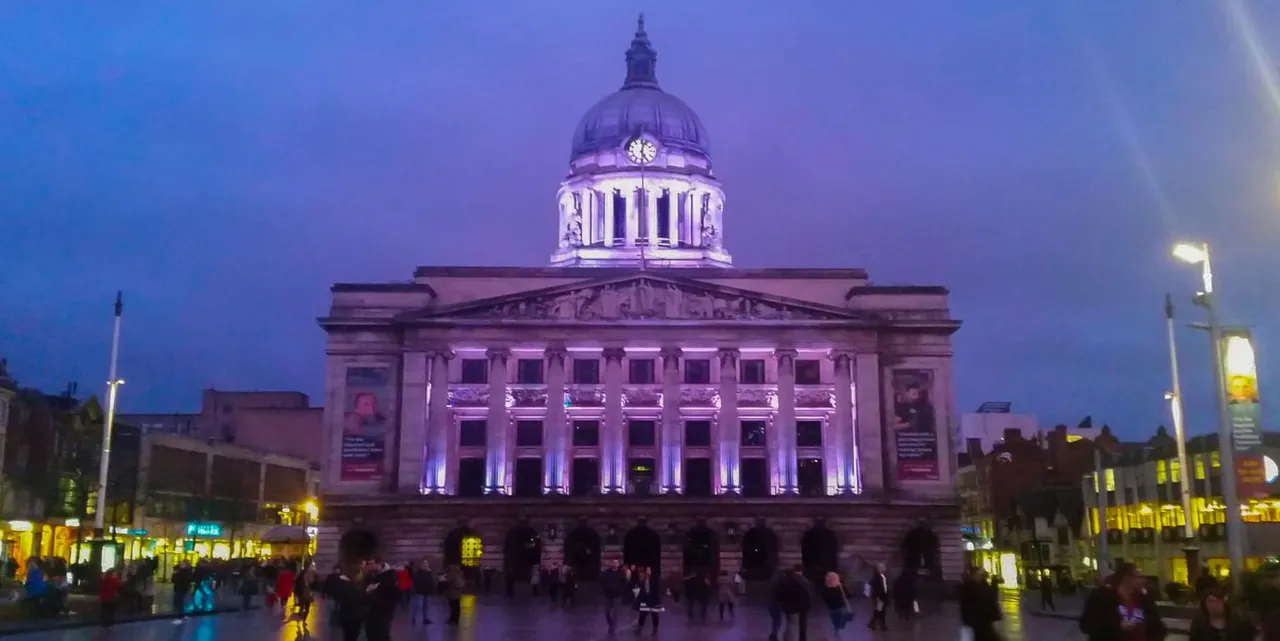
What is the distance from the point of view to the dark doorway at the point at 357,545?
243ft

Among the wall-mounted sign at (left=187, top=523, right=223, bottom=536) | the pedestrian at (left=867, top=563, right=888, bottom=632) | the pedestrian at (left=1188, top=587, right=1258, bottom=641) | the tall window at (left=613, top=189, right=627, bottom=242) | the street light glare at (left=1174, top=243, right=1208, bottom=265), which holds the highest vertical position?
the tall window at (left=613, top=189, right=627, bottom=242)

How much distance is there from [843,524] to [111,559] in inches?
1653

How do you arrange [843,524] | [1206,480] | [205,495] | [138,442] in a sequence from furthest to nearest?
[205,495] → [138,442] → [843,524] → [1206,480]

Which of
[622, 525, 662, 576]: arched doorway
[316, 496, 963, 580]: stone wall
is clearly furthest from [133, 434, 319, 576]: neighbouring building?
[622, 525, 662, 576]: arched doorway

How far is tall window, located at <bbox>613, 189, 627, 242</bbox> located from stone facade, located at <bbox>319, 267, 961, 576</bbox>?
20.9 meters

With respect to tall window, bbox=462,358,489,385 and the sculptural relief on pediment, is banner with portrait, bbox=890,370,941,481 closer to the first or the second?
the sculptural relief on pediment

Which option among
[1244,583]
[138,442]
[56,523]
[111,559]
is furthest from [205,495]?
[1244,583]

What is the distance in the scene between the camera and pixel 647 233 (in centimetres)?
9962

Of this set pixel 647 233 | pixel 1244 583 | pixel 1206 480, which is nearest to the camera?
pixel 1244 583

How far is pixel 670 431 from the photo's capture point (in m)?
75.5

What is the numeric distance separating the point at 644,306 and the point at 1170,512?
32.3 metres

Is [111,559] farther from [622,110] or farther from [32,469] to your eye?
[622,110]

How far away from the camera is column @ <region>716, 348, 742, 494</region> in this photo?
74.3 metres

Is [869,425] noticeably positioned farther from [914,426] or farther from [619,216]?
[619,216]
